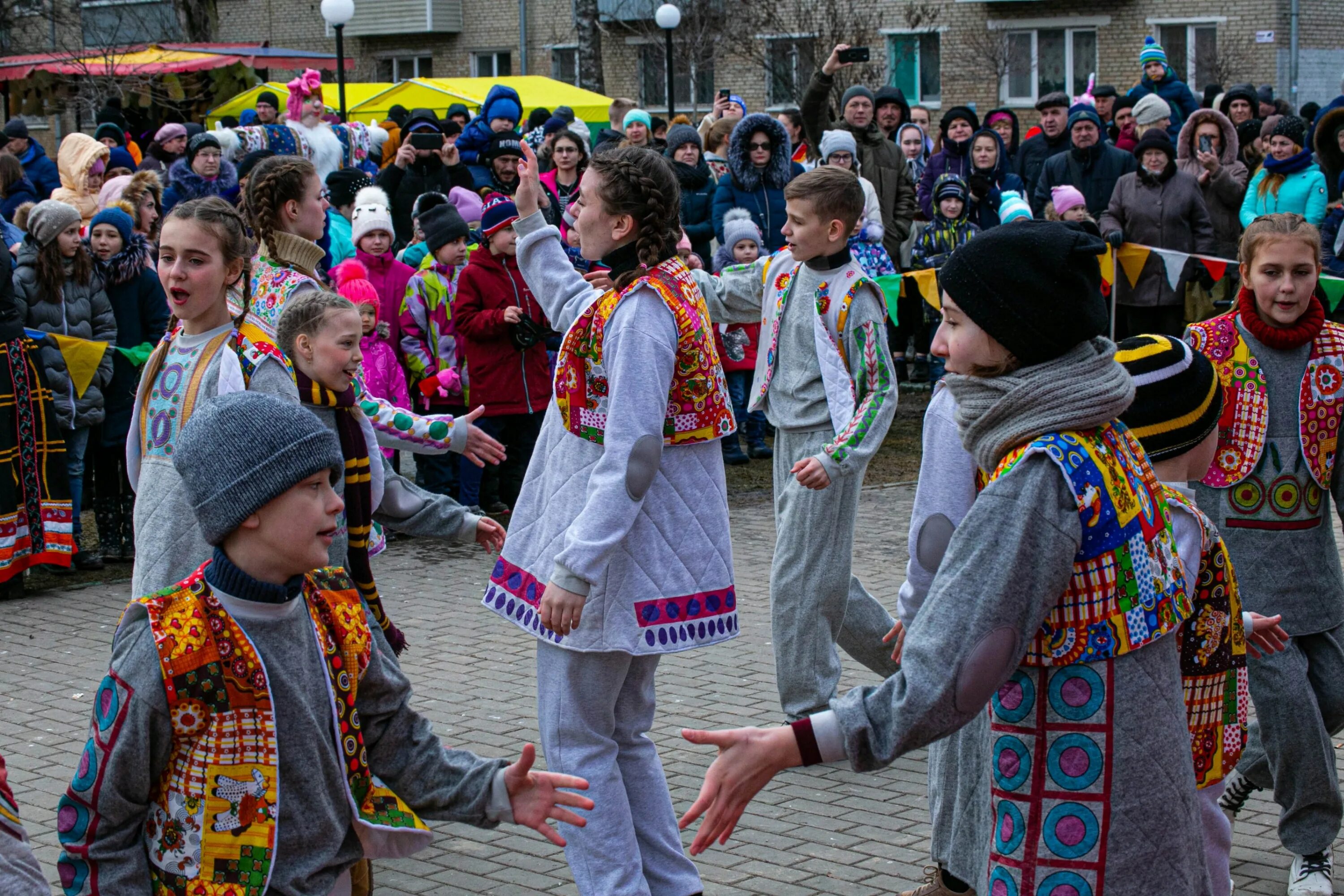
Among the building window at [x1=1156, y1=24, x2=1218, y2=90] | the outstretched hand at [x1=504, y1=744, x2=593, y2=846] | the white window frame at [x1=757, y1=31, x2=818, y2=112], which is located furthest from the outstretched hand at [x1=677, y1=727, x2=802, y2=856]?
the white window frame at [x1=757, y1=31, x2=818, y2=112]

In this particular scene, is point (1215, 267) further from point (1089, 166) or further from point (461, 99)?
point (461, 99)

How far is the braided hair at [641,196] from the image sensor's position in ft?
14.4

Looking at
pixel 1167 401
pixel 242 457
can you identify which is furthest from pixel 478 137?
pixel 242 457

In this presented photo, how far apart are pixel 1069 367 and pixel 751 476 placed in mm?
9089

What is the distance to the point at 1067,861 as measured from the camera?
281 cm

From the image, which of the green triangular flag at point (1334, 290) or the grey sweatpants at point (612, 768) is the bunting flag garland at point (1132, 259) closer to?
the green triangular flag at point (1334, 290)

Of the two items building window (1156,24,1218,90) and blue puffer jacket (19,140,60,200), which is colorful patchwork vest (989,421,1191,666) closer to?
blue puffer jacket (19,140,60,200)

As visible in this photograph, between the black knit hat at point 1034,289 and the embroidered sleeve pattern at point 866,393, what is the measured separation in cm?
260

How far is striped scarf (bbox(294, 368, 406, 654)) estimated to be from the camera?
4617 mm

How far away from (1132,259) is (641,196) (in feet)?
32.6

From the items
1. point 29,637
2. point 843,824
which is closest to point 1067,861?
point 843,824

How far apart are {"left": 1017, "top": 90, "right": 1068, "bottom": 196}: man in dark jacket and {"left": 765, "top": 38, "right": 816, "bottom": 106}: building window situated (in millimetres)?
18690

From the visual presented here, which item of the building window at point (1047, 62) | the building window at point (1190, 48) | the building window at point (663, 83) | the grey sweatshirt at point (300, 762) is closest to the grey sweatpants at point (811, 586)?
the grey sweatshirt at point (300, 762)

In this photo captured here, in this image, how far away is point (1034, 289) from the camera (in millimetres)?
2775
